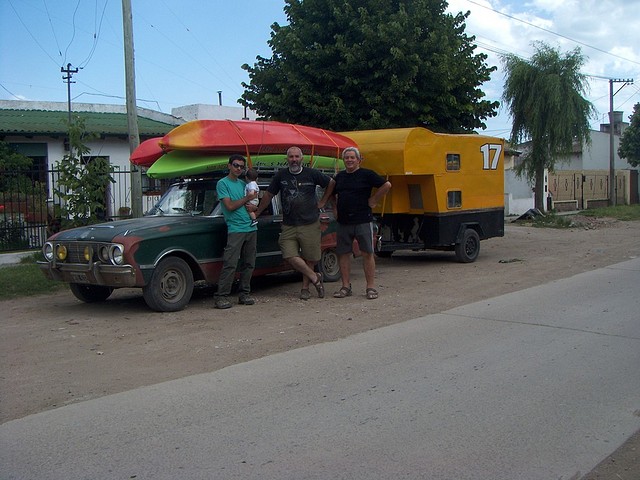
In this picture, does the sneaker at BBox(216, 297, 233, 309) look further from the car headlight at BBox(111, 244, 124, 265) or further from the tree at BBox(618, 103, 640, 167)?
the tree at BBox(618, 103, 640, 167)

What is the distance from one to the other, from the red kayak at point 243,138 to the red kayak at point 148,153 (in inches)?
23.5

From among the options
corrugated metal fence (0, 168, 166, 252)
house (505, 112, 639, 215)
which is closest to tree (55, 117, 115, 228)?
corrugated metal fence (0, 168, 166, 252)

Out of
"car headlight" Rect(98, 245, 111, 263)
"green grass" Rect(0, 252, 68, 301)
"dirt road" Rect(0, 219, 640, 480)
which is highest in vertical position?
"car headlight" Rect(98, 245, 111, 263)

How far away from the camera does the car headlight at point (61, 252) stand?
8.29 metres

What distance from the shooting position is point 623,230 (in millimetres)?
21406

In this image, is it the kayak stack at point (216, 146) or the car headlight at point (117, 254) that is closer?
the car headlight at point (117, 254)

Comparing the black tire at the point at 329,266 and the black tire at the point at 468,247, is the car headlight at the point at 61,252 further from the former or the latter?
the black tire at the point at 468,247

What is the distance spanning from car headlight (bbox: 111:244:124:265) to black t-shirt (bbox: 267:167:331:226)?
2.22 m

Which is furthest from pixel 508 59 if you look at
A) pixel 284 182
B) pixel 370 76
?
pixel 284 182

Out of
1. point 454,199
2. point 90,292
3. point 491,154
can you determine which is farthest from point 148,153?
point 491,154

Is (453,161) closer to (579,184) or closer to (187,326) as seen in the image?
(187,326)

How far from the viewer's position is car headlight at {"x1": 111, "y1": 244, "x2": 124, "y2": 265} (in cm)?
779

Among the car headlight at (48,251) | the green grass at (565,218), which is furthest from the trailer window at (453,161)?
the green grass at (565,218)

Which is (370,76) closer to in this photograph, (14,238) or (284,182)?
(284,182)
